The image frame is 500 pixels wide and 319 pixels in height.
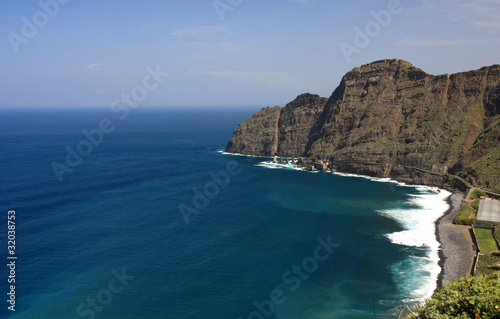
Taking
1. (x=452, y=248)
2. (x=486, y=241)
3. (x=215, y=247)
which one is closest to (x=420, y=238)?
(x=452, y=248)

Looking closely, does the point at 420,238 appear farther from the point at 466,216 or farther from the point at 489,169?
the point at 489,169

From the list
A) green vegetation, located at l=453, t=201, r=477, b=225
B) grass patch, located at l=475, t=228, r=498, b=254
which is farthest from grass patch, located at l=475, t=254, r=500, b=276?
green vegetation, located at l=453, t=201, r=477, b=225

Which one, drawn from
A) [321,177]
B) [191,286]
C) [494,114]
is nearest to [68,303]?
[191,286]

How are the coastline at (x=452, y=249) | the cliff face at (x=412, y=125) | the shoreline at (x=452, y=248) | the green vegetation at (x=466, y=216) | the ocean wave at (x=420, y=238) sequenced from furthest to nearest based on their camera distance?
the cliff face at (x=412, y=125)
the green vegetation at (x=466, y=216)
the coastline at (x=452, y=249)
the shoreline at (x=452, y=248)
the ocean wave at (x=420, y=238)

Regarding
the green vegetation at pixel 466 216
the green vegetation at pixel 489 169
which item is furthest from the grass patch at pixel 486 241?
the green vegetation at pixel 489 169

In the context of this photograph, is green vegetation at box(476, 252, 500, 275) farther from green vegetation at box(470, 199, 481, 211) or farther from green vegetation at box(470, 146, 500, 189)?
green vegetation at box(470, 146, 500, 189)

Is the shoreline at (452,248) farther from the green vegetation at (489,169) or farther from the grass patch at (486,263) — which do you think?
the green vegetation at (489,169)
